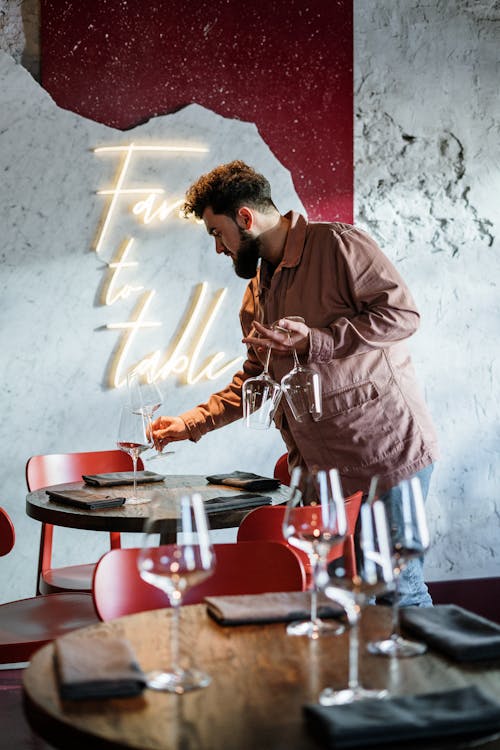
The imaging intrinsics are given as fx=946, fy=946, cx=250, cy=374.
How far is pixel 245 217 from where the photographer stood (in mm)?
3010

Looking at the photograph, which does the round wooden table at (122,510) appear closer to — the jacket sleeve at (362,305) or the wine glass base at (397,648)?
the jacket sleeve at (362,305)

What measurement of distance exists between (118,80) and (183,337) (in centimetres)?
117

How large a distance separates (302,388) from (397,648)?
1141 mm

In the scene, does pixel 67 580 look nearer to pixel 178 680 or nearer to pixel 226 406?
pixel 226 406

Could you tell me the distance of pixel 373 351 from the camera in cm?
277

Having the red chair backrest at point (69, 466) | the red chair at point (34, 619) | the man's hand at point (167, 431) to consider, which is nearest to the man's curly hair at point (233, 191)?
the man's hand at point (167, 431)

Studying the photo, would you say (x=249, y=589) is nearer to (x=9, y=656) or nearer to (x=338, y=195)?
(x=9, y=656)

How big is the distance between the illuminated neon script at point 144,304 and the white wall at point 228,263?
0.04 metres

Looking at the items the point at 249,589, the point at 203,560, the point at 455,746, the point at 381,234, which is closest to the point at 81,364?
the point at 381,234

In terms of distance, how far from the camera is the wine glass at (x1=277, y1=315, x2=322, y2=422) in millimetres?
2529

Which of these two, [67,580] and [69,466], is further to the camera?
[69,466]

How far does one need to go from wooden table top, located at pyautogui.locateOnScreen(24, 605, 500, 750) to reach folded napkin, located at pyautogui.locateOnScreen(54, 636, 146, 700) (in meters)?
0.02

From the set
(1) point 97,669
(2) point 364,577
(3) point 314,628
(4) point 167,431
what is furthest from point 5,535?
(2) point 364,577

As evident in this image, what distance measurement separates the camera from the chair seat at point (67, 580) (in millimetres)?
3244
